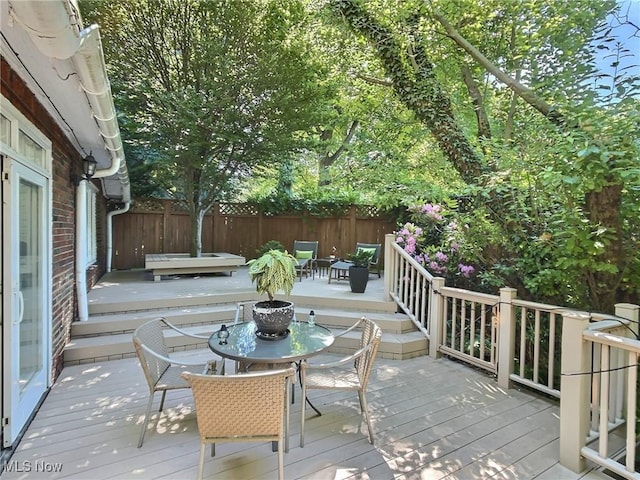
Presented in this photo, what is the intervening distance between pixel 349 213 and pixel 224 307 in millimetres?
5272

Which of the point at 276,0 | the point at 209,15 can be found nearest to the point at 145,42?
the point at 209,15

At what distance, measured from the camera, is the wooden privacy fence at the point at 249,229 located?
865 cm

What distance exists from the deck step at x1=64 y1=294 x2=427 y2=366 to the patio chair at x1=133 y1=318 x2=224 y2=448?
1538 mm

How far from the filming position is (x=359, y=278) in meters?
5.79

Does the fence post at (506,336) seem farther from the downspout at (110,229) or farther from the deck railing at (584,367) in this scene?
the downspout at (110,229)

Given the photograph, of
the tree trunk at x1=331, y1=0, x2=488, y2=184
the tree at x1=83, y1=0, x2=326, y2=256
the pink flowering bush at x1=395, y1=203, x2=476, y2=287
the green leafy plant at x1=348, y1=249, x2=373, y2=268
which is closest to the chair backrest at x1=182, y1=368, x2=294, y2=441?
the pink flowering bush at x1=395, y1=203, x2=476, y2=287

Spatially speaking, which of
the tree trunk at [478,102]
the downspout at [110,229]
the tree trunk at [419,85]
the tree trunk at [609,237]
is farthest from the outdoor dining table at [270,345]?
the downspout at [110,229]

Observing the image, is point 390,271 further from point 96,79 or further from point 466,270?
point 96,79

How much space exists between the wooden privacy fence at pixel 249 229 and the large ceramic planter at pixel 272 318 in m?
6.89

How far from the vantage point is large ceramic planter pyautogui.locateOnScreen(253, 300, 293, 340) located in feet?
8.79

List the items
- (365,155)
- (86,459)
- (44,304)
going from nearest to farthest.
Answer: (86,459) < (44,304) < (365,155)

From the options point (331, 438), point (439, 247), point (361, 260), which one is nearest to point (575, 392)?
point (331, 438)

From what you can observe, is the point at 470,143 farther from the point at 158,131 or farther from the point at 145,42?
the point at 145,42

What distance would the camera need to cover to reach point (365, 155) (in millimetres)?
9594
